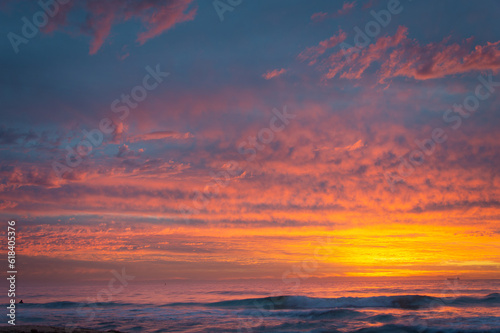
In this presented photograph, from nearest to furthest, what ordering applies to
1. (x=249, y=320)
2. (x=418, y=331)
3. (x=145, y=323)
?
(x=418, y=331) < (x=145, y=323) < (x=249, y=320)

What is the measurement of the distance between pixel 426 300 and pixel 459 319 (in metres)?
19.5

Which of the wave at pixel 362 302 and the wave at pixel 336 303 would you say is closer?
the wave at pixel 362 302

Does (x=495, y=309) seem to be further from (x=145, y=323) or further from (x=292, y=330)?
(x=145, y=323)

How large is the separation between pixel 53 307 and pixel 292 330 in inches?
1415

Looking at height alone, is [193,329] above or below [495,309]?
above

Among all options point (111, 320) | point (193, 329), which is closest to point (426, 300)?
point (193, 329)

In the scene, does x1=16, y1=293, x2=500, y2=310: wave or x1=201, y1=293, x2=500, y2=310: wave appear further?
x1=16, y1=293, x2=500, y2=310: wave

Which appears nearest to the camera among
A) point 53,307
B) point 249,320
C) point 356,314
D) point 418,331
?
point 418,331

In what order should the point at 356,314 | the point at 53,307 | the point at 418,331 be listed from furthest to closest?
the point at 53,307
the point at 356,314
the point at 418,331

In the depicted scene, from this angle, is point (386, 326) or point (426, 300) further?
point (426, 300)

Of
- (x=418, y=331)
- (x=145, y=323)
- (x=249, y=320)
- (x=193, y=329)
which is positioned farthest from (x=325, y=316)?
(x=145, y=323)

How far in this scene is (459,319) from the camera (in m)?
29.7

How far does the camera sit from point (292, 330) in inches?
1013

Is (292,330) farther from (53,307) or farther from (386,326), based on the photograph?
(53,307)
